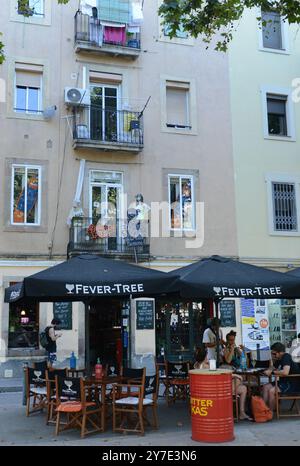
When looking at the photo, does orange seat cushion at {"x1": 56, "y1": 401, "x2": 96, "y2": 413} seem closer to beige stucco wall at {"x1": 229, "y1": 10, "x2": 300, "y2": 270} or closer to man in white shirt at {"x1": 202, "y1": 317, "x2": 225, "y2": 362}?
man in white shirt at {"x1": 202, "y1": 317, "x2": 225, "y2": 362}

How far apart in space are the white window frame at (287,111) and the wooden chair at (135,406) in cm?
1258

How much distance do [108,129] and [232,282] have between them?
33.0 feet

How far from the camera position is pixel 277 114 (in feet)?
63.9

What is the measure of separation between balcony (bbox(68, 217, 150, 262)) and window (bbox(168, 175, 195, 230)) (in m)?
1.34

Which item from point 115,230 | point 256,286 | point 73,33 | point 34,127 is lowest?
point 256,286

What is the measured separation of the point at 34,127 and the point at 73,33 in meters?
3.42

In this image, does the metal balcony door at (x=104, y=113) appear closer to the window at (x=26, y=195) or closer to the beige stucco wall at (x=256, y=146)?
the window at (x=26, y=195)

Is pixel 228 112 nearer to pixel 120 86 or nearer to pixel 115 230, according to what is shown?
pixel 120 86

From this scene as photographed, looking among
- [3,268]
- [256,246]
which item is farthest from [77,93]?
[256,246]

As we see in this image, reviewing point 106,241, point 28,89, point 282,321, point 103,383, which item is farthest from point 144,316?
point 103,383

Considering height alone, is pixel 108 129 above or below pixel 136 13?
below

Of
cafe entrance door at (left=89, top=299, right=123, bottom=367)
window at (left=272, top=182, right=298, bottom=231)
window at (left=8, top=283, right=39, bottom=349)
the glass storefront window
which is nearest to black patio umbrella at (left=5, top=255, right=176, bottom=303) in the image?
window at (left=8, top=283, right=39, bottom=349)

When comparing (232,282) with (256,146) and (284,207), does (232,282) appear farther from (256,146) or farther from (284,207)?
(256,146)

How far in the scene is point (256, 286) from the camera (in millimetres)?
8375
